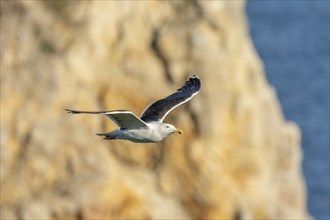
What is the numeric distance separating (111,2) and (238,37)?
13.5 feet

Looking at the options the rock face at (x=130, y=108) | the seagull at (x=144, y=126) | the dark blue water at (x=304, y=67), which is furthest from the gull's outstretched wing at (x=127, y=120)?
the dark blue water at (x=304, y=67)

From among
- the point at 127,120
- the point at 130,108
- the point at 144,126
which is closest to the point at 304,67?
the point at 130,108

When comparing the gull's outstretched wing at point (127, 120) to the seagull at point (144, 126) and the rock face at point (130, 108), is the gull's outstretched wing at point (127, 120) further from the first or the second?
the rock face at point (130, 108)

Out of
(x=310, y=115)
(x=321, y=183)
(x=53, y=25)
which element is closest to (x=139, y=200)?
(x=53, y=25)

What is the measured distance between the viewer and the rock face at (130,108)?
3381 centimetres

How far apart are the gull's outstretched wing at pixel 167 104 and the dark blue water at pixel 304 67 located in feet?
100

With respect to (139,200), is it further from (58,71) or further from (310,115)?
(310,115)

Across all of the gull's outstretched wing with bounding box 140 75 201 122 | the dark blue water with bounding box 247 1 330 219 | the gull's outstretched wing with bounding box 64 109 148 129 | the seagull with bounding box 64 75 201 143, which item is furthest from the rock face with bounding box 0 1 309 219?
the dark blue water with bounding box 247 1 330 219

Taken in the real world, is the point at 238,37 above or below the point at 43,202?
above

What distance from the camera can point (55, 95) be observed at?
34062 mm

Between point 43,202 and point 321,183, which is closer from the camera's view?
point 43,202

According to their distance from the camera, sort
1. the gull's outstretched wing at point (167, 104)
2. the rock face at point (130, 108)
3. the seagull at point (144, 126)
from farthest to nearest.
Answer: the rock face at point (130, 108) → the gull's outstretched wing at point (167, 104) → the seagull at point (144, 126)

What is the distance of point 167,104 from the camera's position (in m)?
26.5

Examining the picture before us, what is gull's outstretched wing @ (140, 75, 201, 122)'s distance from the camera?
26016mm
